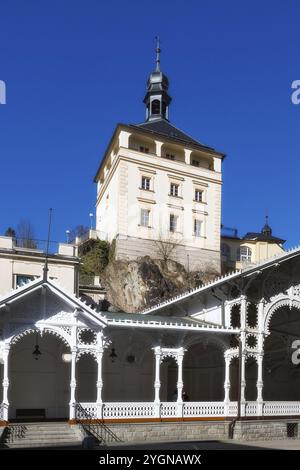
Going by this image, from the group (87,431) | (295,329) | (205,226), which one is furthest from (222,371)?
(205,226)

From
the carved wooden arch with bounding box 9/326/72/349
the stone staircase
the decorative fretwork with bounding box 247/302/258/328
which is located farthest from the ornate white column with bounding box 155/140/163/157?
the stone staircase

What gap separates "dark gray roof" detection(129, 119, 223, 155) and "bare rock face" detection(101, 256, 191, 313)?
13.4m

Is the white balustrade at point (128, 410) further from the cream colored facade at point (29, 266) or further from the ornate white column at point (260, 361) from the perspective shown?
the cream colored facade at point (29, 266)

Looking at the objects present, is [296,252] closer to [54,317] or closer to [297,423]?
[297,423]

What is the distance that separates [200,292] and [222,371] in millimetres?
4891

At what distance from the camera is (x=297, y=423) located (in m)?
27.3

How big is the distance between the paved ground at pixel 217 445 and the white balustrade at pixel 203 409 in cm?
150

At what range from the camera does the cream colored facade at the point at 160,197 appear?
5575 centimetres

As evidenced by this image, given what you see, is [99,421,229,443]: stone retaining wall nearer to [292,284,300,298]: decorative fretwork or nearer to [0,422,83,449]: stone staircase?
[0,422,83,449]: stone staircase

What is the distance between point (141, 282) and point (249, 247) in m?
23.7

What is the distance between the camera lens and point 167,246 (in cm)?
5666

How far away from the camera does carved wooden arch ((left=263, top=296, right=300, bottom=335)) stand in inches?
1063

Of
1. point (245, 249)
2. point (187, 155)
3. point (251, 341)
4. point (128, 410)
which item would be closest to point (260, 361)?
point (251, 341)

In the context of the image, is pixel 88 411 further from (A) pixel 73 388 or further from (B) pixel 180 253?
(B) pixel 180 253
